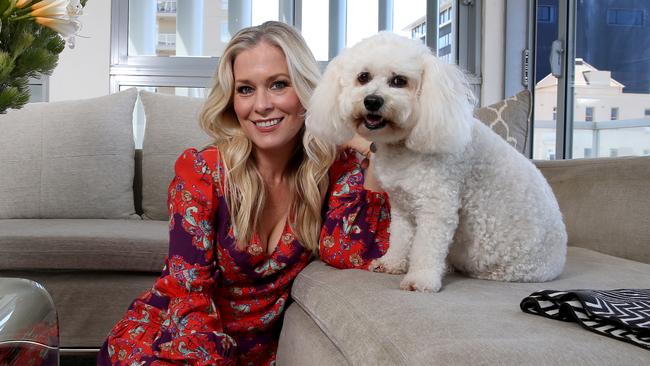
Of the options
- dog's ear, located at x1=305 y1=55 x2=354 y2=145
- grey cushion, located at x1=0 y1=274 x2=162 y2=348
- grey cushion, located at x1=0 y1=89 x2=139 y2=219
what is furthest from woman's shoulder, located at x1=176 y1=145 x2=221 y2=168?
grey cushion, located at x1=0 y1=89 x2=139 y2=219

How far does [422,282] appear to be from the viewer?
1169mm

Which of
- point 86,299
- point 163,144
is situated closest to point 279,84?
point 86,299

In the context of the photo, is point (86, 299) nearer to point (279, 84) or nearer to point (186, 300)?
point (186, 300)

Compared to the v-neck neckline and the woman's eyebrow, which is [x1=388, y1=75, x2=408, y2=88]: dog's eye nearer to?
the woman's eyebrow

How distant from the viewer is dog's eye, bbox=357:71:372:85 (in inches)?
51.6

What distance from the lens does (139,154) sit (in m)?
2.81

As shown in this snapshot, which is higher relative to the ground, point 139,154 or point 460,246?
point 139,154

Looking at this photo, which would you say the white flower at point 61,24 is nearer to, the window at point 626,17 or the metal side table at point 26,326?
the metal side table at point 26,326

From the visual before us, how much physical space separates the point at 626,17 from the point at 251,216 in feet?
9.36

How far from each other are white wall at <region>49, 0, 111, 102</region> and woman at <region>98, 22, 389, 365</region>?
258 cm

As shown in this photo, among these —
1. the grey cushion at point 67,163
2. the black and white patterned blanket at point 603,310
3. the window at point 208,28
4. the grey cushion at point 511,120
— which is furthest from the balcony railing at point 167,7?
the black and white patterned blanket at point 603,310

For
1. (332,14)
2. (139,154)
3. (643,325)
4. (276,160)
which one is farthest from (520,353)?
(332,14)

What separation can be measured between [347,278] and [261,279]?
296 millimetres

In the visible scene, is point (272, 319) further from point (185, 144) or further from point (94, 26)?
point (94, 26)
